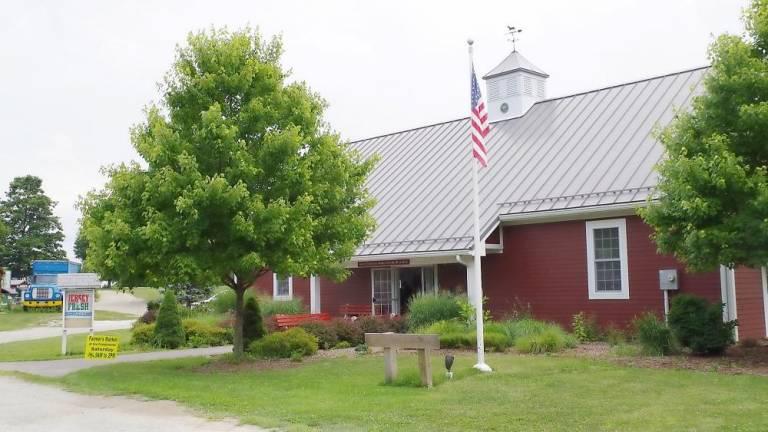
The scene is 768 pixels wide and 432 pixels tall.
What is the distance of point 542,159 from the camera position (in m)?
22.2

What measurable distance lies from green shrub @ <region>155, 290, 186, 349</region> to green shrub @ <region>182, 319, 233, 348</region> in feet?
1.31

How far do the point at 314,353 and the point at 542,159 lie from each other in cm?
Answer: 915

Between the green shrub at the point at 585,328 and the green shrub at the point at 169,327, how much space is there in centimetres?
1105

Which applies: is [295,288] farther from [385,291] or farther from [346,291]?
[385,291]

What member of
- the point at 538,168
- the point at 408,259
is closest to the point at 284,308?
the point at 408,259

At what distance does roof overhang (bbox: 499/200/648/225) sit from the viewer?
1822cm

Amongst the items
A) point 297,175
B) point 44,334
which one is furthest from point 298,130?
point 44,334

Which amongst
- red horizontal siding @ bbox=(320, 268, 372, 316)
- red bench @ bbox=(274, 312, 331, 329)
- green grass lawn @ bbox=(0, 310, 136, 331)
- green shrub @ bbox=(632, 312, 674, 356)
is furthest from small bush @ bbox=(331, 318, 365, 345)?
Answer: green grass lawn @ bbox=(0, 310, 136, 331)

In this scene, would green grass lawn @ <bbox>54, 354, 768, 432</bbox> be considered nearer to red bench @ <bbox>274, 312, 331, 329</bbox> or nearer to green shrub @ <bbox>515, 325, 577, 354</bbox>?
green shrub @ <bbox>515, 325, 577, 354</bbox>

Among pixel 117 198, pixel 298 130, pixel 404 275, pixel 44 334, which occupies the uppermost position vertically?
pixel 298 130

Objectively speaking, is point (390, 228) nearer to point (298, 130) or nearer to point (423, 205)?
point (423, 205)

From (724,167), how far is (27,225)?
59.4 metres

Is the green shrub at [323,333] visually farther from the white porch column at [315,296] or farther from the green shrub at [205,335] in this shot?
the white porch column at [315,296]

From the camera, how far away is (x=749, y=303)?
60.6 ft
